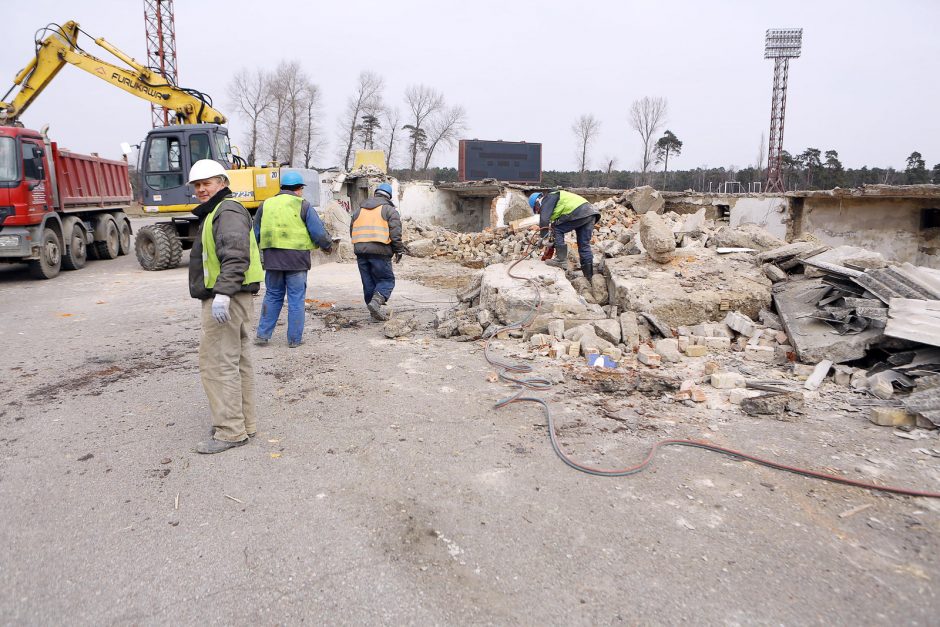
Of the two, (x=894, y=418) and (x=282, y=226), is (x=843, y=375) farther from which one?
(x=282, y=226)

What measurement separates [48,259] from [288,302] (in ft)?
25.8

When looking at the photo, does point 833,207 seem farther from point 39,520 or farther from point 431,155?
point 431,155

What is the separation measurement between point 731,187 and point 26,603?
29.3 m

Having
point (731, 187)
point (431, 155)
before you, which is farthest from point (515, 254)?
point (431, 155)

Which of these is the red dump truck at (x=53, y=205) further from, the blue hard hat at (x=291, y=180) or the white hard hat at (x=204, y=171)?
the white hard hat at (x=204, y=171)

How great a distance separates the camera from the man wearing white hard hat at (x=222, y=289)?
3.65 metres

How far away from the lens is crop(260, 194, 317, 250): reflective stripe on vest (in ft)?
20.2

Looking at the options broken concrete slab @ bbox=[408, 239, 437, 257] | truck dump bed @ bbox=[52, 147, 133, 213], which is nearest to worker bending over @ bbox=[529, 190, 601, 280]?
broken concrete slab @ bbox=[408, 239, 437, 257]

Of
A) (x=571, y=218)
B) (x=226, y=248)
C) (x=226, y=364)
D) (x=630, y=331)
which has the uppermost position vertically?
(x=571, y=218)

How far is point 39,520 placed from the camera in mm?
3021

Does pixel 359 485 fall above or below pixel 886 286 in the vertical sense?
below

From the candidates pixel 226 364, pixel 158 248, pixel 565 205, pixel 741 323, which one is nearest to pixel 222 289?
pixel 226 364

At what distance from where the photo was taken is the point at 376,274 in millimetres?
7527

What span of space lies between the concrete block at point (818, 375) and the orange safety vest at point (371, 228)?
4743 millimetres
